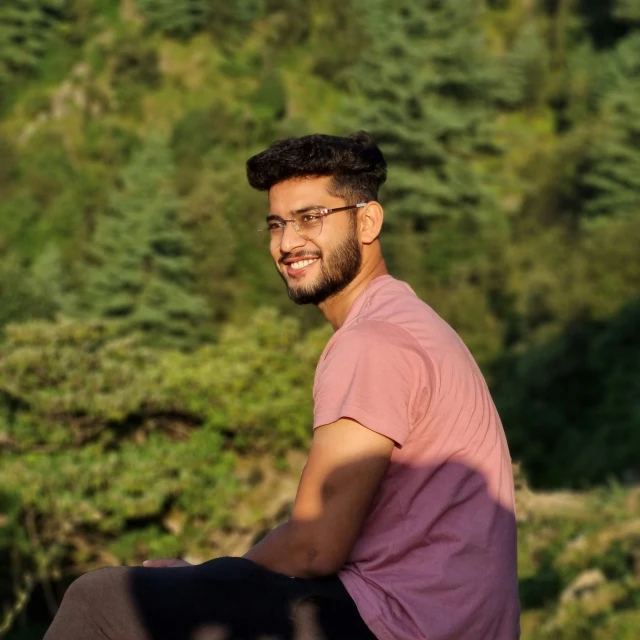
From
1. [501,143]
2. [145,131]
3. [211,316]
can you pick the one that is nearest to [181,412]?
[211,316]

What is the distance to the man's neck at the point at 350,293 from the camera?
2340mm

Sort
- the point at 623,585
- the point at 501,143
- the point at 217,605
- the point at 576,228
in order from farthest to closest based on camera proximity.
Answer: the point at 501,143, the point at 576,228, the point at 623,585, the point at 217,605

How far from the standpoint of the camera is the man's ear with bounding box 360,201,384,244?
234 cm

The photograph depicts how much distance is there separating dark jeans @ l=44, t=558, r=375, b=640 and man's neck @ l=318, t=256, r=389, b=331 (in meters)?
0.62

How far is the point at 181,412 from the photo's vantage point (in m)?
11.7

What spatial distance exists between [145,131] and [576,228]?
2043cm

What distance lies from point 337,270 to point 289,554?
2.10 feet

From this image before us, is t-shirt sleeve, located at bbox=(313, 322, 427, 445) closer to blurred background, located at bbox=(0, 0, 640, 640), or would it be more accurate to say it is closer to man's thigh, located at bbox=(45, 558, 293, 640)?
man's thigh, located at bbox=(45, 558, 293, 640)

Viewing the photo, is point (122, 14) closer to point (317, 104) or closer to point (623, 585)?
point (317, 104)

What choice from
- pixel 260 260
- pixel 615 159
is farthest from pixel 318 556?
pixel 260 260

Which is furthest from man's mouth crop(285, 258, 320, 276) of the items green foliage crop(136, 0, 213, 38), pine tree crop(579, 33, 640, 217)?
green foliage crop(136, 0, 213, 38)

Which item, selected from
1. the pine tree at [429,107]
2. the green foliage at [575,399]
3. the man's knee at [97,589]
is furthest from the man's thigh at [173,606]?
the pine tree at [429,107]

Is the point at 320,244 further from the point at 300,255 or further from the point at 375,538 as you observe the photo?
the point at 375,538

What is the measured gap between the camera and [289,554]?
6.55ft
